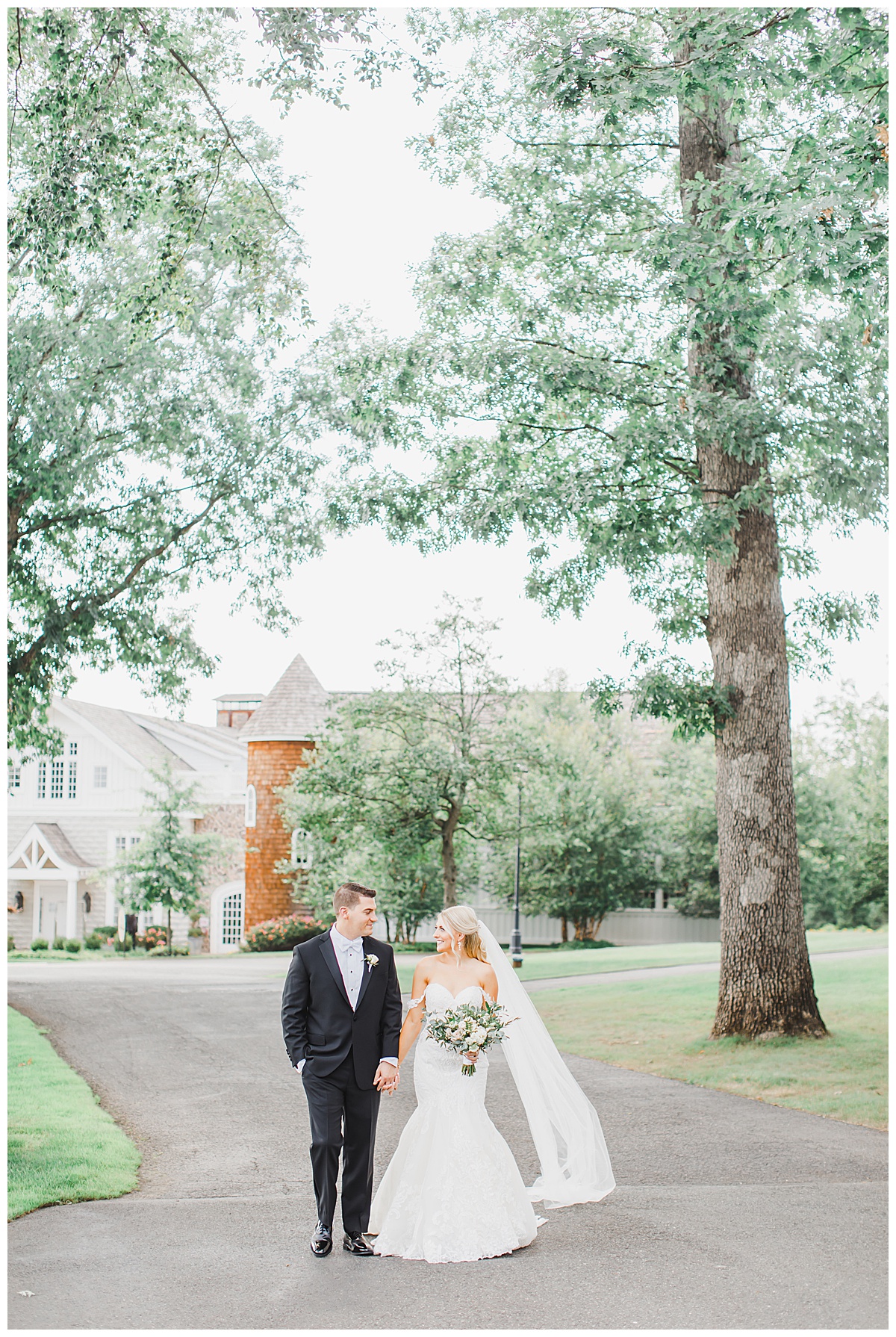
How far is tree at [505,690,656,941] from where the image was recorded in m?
35.8

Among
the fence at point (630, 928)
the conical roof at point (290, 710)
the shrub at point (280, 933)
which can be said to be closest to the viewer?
the shrub at point (280, 933)

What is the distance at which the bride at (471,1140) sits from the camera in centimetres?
596

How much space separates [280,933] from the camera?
3569 centimetres

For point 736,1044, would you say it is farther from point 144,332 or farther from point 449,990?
point 144,332

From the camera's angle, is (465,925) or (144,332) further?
(144,332)

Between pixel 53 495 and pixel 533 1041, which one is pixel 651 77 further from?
pixel 53 495

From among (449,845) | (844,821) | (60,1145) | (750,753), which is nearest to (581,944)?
(844,821)

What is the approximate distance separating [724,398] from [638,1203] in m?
8.36

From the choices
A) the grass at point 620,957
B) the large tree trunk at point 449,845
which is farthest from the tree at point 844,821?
the large tree trunk at point 449,845

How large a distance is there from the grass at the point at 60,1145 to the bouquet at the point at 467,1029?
8.63 feet

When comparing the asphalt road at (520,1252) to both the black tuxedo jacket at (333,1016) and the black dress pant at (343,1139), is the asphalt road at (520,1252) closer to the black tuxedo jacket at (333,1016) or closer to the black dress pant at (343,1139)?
the black dress pant at (343,1139)

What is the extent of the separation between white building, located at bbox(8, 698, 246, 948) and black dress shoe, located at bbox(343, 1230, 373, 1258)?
3451 cm

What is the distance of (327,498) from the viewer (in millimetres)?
16203

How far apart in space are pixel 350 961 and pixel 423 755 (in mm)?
16368
